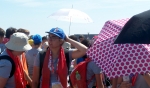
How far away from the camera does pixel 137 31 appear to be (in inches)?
86.0

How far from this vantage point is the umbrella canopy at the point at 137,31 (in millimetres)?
2174

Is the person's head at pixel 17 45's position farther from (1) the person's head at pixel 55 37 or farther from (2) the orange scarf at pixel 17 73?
(1) the person's head at pixel 55 37

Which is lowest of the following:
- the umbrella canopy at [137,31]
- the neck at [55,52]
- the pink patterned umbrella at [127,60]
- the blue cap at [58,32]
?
the neck at [55,52]

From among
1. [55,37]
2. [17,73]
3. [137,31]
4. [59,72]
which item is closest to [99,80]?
[59,72]

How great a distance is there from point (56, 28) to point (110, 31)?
3.95ft

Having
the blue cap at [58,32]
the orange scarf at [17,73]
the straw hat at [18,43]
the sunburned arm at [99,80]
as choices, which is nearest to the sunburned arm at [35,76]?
the orange scarf at [17,73]

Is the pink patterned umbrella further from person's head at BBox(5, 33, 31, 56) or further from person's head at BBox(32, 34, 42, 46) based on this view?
person's head at BBox(32, 34, 42, 46)

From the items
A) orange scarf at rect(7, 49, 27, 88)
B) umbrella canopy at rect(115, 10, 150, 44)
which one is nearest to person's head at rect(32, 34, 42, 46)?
orange scarf at rect(7, 49, 27, 88)

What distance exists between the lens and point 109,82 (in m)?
5.79

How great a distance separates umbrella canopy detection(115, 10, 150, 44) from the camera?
217 centimetres

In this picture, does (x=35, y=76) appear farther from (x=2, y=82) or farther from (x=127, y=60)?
(x=127, y=60)

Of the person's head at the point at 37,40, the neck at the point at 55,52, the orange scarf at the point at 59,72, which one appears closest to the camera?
the orange scarf at the point at 59,72

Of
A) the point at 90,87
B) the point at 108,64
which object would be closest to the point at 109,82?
the point at 90,87

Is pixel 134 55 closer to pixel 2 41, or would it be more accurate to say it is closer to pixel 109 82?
pixel 109 82
